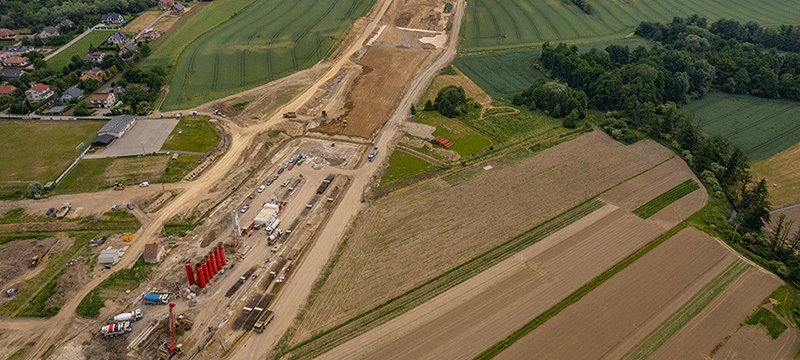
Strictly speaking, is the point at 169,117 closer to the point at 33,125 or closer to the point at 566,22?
the point at 33,125

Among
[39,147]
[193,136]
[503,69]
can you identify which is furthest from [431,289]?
[503,69]

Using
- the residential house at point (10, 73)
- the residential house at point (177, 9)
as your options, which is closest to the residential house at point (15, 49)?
the residential house at point (10, 73)

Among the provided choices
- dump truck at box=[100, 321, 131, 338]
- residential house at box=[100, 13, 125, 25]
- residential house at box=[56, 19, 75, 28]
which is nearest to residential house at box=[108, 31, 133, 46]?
residential house at box=[100, 13, 125, 25]

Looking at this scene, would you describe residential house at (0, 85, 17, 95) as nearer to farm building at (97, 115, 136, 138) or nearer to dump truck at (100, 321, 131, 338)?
farm building at (97, 115, 136, 138)

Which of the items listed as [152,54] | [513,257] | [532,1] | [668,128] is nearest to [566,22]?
[532,1]

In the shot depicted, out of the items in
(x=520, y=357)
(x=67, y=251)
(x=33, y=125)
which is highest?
(x=33, y=125)

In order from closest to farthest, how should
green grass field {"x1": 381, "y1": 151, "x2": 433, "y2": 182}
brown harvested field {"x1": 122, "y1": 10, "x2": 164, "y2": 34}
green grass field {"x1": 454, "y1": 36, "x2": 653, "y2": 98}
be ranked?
1. green grass field {"x1": 381, "y1": 151, "x2": 433, "y2": 182}
2. green grass field {"x1": 454, "y1": 36, "x2": 653, "y2": 98}
3. brown harvested field {"x1": 122, "y1": 10, "x2": 164, "y2": 34}
